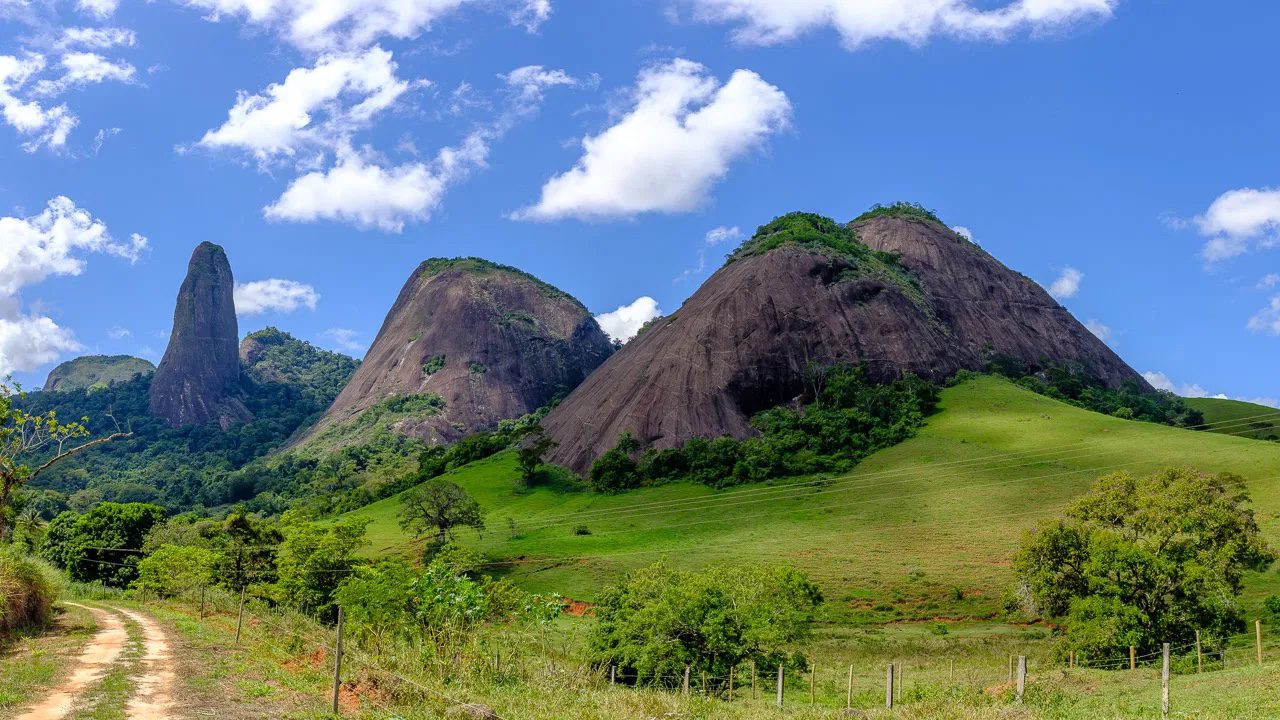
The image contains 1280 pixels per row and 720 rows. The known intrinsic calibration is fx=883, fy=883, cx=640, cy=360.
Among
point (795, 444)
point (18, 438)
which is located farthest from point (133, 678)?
point (795, 444)

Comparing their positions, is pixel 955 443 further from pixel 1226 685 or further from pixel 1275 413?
pixel 1226 685

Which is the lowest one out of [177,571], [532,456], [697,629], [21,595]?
[177,571]

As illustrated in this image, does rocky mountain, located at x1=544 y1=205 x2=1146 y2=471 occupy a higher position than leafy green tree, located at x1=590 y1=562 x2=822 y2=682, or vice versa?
rocky mountain, located at x1=544 y1=205 x2=1146 y2=471

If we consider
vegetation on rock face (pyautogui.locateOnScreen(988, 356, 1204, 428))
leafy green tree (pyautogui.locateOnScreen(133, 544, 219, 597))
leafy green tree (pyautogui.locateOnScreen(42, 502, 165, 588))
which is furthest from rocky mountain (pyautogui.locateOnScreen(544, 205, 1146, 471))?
leafy green tree (pyautogui.locateOnScreen(133, 544, 219, 597))

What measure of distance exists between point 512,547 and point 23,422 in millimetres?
48809

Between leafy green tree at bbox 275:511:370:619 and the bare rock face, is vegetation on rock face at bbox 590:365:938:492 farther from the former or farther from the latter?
the bare rock face

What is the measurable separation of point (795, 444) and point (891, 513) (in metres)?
24.9

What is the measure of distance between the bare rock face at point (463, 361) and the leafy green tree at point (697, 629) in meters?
123

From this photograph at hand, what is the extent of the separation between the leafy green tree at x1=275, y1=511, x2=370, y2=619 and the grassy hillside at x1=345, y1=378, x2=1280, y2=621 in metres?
19.1

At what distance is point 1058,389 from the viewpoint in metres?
123

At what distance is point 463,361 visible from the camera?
6850 inches

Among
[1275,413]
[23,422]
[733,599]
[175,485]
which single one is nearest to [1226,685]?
[733,599]

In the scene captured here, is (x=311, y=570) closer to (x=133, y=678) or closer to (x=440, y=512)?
(x=133, y=678)

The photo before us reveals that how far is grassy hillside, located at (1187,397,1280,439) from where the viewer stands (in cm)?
11225
